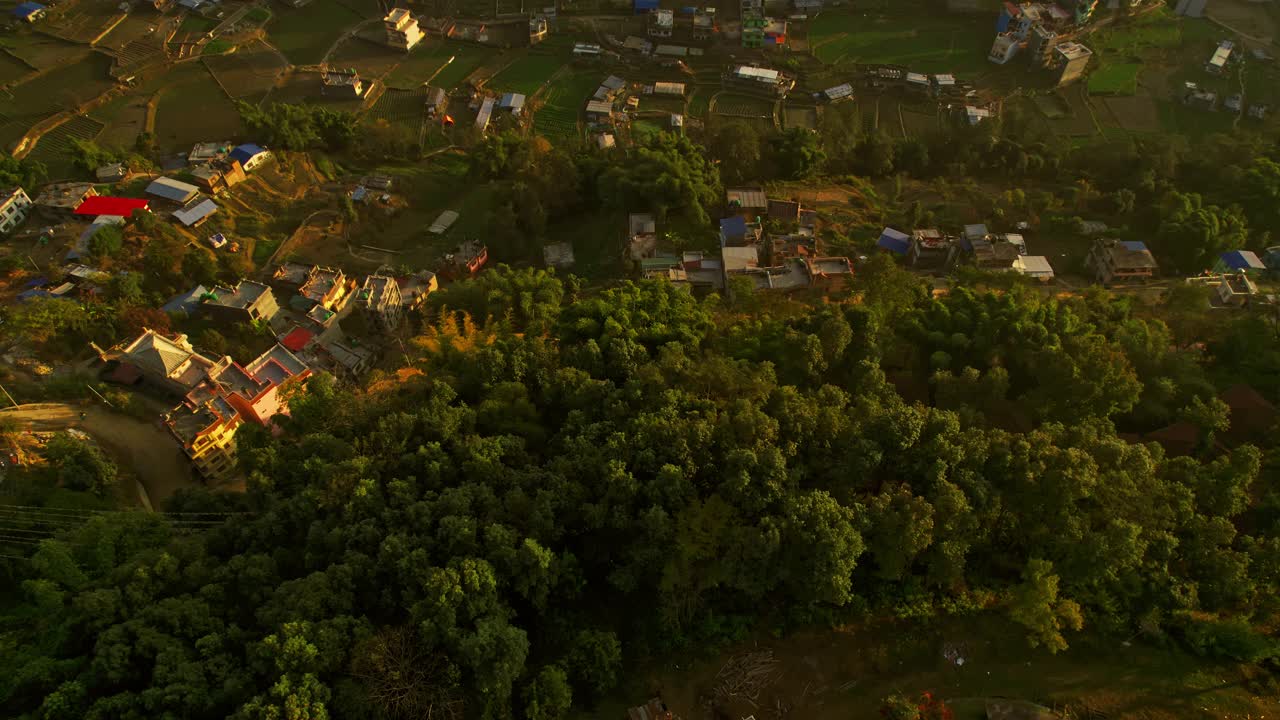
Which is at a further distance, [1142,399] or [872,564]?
[1142,399]

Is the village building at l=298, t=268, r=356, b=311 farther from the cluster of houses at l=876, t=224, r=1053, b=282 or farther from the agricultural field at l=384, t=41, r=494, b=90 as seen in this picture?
the cluster of houses at l=876, t=224, r=1053, b=282

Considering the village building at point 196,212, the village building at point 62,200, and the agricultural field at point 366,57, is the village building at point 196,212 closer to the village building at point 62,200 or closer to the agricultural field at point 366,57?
the village building at point 62,200

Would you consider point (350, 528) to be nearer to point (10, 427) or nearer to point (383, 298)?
point (10, 427)

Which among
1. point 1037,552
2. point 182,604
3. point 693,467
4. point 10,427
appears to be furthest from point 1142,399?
point 10,427

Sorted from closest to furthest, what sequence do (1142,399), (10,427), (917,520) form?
(917,520) < (1142,399) < (10,427)

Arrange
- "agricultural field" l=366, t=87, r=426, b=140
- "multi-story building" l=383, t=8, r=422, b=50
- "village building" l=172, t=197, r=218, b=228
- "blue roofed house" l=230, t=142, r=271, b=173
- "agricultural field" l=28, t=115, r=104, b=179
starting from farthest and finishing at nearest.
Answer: "multi-story building" l=383, t=8, r=422, b=50
"agricultural field" l=366, t=87, r=426, b=140
"agricultural field" l=28, t=115, r=104, b=179
"blue roofed house" l=230, t=142, r=271, b=173
"village building" l=172, t=197, r=218, b=228

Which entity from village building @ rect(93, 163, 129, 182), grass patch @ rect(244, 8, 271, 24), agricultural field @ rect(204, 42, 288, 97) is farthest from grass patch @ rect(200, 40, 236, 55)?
village building @ rect(93, 163, 129, 182)

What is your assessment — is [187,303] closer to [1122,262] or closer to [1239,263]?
[1122,262]
